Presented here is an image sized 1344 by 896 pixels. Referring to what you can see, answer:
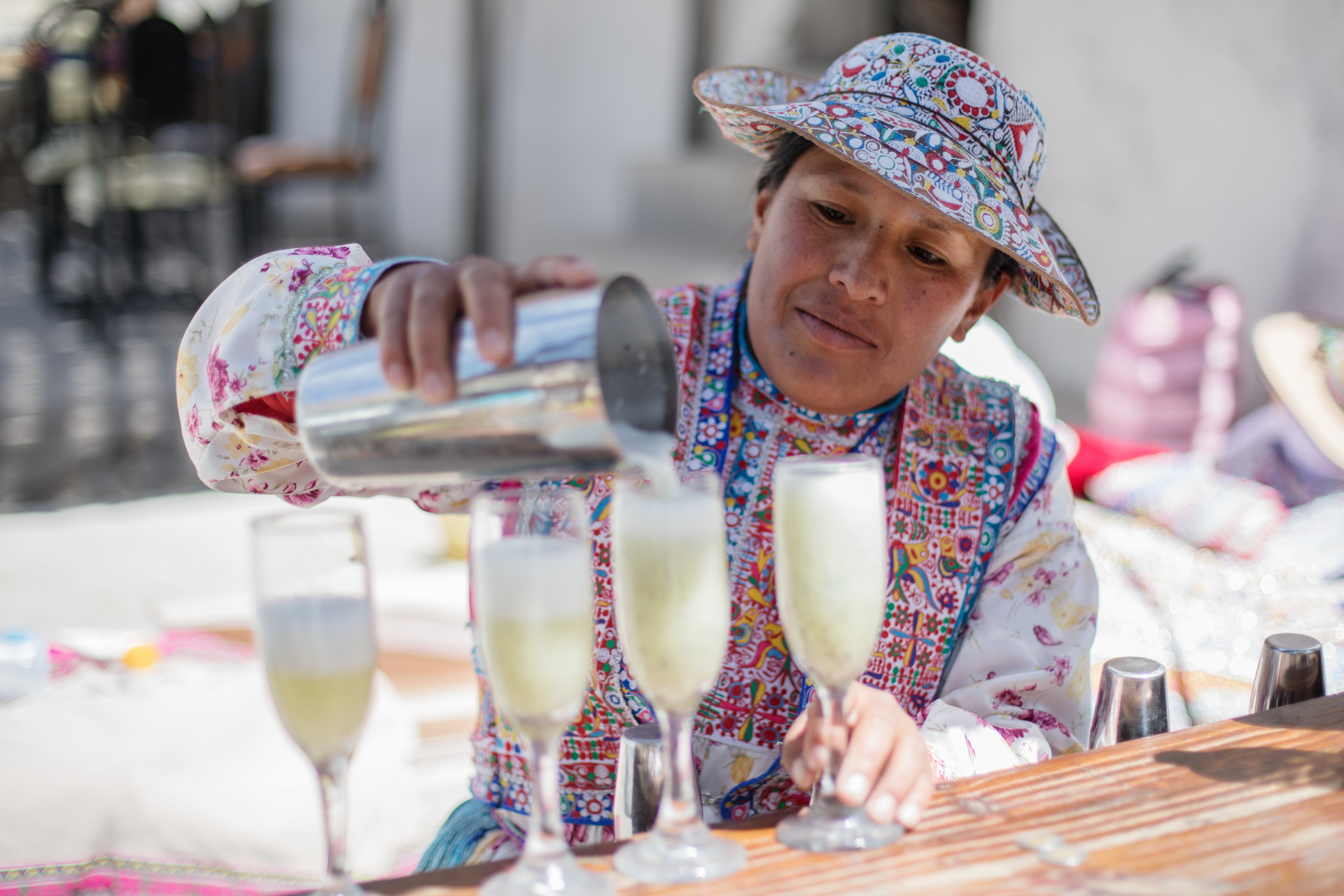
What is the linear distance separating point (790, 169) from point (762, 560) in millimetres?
534

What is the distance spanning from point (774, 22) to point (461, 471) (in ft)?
19.9

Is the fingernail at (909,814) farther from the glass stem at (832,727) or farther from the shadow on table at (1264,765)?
the shadow on table at (1264,765)

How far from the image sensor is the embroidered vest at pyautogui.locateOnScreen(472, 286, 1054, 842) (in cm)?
157

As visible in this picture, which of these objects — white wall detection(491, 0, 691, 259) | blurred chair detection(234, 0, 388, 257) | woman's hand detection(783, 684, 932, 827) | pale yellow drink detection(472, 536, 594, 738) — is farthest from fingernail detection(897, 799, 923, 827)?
blurred chair detection(234, 0, 388, 257)

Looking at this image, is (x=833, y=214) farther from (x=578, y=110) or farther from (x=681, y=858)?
(x=578, y=110)

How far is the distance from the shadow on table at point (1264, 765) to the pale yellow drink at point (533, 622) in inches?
25.8

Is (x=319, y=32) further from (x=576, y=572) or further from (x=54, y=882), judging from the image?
(x=576, y=572)

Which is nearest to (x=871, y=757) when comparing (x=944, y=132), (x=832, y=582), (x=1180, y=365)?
(x=832, y=582)

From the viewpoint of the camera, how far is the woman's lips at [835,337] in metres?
1.53

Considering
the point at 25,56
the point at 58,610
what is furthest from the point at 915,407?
the point at 25,56

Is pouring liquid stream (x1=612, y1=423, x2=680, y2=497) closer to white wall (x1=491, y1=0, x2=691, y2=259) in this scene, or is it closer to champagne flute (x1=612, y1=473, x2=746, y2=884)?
champagne flute (x1=612, y1=473, x2=746, y2=884)

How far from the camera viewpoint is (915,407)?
1693 mm

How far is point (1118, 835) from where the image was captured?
3.55ft

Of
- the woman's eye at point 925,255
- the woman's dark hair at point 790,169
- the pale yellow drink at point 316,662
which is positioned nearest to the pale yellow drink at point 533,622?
the pale yellow drink at point 316,662
